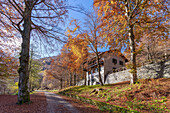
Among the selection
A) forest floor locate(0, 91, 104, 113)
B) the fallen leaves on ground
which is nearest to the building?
forest floor locate(0, 91, 104, 113)

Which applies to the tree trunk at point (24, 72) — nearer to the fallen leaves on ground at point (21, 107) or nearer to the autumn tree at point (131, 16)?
the fallen leaves on ground at point (21, 107)

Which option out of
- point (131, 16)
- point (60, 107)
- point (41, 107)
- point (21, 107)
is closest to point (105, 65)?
point (131, 16)

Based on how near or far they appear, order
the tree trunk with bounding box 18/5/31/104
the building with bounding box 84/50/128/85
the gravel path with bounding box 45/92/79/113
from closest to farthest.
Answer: the gravel path with bounding box 45/92/79/113 < the tree trunk with bounding box 18/5/31/104 < the building with bounding box 84/50/128/85

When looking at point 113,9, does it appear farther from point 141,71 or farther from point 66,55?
point 66,55

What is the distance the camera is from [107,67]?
74.3 feet

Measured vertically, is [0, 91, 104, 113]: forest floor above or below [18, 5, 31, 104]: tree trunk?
below

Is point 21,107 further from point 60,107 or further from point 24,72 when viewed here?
point 60,107

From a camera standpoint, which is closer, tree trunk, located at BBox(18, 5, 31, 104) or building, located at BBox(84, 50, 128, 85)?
tree trunk, located at BBox(18, 5, 31, 104)

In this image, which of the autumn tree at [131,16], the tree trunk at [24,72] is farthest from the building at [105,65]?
the tree trunk at [24,72]

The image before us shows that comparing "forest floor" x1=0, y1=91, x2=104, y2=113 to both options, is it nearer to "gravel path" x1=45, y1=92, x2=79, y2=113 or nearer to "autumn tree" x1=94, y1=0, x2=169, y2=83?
"gravel path" x1=45, y1=92, x2=79, y2=113

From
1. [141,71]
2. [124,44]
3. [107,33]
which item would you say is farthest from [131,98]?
[141,71]

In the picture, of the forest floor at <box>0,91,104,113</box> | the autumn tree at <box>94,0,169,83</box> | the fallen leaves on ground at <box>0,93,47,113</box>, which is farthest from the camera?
the autumn tree at <box>94,0,169,83</box>

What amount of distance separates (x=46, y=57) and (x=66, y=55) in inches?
669

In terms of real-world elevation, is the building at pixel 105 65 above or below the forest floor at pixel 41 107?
above
